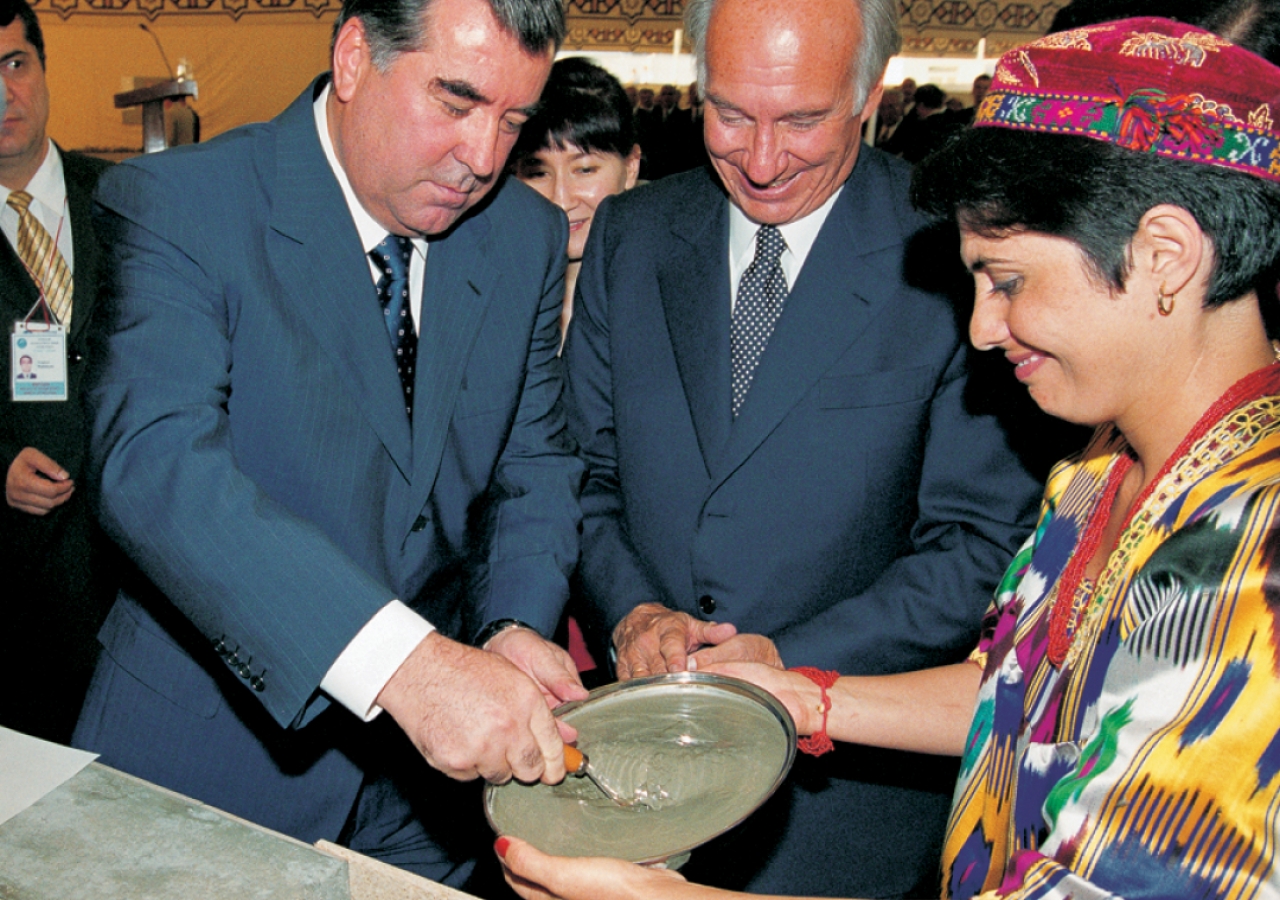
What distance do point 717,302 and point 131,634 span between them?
1169 millimetres

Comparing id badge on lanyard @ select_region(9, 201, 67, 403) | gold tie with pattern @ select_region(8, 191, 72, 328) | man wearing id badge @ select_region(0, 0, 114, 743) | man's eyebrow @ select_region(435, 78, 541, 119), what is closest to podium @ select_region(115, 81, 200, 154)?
man wearing id badge @ select_region(0, 0, 114, 743)

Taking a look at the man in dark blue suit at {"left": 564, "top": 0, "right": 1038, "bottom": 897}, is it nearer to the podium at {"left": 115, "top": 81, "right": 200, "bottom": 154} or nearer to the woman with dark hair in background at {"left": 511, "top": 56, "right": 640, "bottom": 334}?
the woman with dark hair in background at {"left": 511, "top": 56, "right": 640, "bottom": 334}

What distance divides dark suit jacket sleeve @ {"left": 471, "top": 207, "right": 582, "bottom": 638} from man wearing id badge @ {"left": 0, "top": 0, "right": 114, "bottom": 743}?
1522mm

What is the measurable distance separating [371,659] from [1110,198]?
104 cm

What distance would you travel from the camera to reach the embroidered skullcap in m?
1.03

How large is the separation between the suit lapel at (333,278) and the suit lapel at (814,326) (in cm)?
61

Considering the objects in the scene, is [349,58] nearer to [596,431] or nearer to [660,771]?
[596,431]

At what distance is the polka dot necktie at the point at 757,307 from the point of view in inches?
76.7

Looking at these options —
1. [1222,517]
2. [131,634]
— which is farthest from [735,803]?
[131,634]

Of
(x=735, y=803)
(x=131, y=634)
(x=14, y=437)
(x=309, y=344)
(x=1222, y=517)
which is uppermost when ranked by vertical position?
(x=1222, y=517)

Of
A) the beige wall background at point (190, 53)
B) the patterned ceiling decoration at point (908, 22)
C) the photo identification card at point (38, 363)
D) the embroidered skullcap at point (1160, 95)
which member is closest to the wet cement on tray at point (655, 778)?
the embroidered skullcap at point (1160, 95)

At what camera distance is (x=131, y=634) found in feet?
5.60

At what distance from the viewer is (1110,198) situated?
1.06 m

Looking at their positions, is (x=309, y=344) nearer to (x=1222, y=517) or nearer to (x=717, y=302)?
(x=717, y=302)
